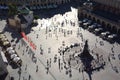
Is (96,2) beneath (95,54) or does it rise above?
above

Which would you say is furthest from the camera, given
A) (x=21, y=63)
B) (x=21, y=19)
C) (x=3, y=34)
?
(x=21, y=19)

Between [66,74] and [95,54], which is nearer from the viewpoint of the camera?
[66,74]

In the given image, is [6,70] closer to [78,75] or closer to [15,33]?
[78,75]

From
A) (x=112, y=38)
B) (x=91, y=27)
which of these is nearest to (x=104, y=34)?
(x=112, y=38)

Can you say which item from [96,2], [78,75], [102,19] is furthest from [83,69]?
[96,2]

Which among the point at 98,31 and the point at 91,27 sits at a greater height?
the point at 91,27

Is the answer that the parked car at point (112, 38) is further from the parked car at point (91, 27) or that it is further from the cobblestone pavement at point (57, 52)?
the parked car at point (91, 27)

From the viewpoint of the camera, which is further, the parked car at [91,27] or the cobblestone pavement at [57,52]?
the parked car at [91,27]

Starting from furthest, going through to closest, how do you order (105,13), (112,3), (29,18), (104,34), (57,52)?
(105,13) < (112,3) < (29,18) < (104,34) < (57,52)

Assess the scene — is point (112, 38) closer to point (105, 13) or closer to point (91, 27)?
point (91, 27)

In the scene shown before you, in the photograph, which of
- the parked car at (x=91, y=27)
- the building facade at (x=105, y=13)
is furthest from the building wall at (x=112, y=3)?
the parked car at (x=91, y=27)

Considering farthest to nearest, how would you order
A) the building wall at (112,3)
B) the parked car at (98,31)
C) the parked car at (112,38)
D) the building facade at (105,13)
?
the building wall at (112,3)
the building facade at (105,13)
the parked car at (98,31)
the parked car at (112,38)
